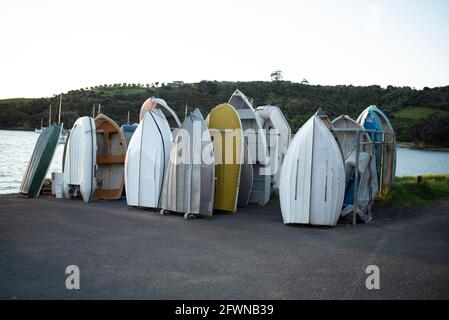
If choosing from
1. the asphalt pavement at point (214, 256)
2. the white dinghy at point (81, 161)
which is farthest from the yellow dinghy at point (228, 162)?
the white dinghy at point (81, 161)

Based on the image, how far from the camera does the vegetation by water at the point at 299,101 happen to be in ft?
214

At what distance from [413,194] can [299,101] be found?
49674 millimetres

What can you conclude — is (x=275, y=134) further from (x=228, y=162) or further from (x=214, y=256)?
(x=214, y=256)

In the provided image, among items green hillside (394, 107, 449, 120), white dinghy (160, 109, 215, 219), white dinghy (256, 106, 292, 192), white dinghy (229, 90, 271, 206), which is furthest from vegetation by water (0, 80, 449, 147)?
white dinghy (160, 109, 215, 219)

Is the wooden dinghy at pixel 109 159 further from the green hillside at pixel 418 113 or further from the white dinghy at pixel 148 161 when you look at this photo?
the green hillside at pixel 418 113

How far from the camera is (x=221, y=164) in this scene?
13.9 meters

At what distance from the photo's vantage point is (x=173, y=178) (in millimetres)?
12828

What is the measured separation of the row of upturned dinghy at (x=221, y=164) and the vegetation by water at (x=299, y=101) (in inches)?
1490

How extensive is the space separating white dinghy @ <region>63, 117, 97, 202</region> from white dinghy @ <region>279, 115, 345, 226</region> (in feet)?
23.5

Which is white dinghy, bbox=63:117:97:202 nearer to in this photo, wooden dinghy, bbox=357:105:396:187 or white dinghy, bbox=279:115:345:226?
white dinghy, bbox=279:115:345:226
